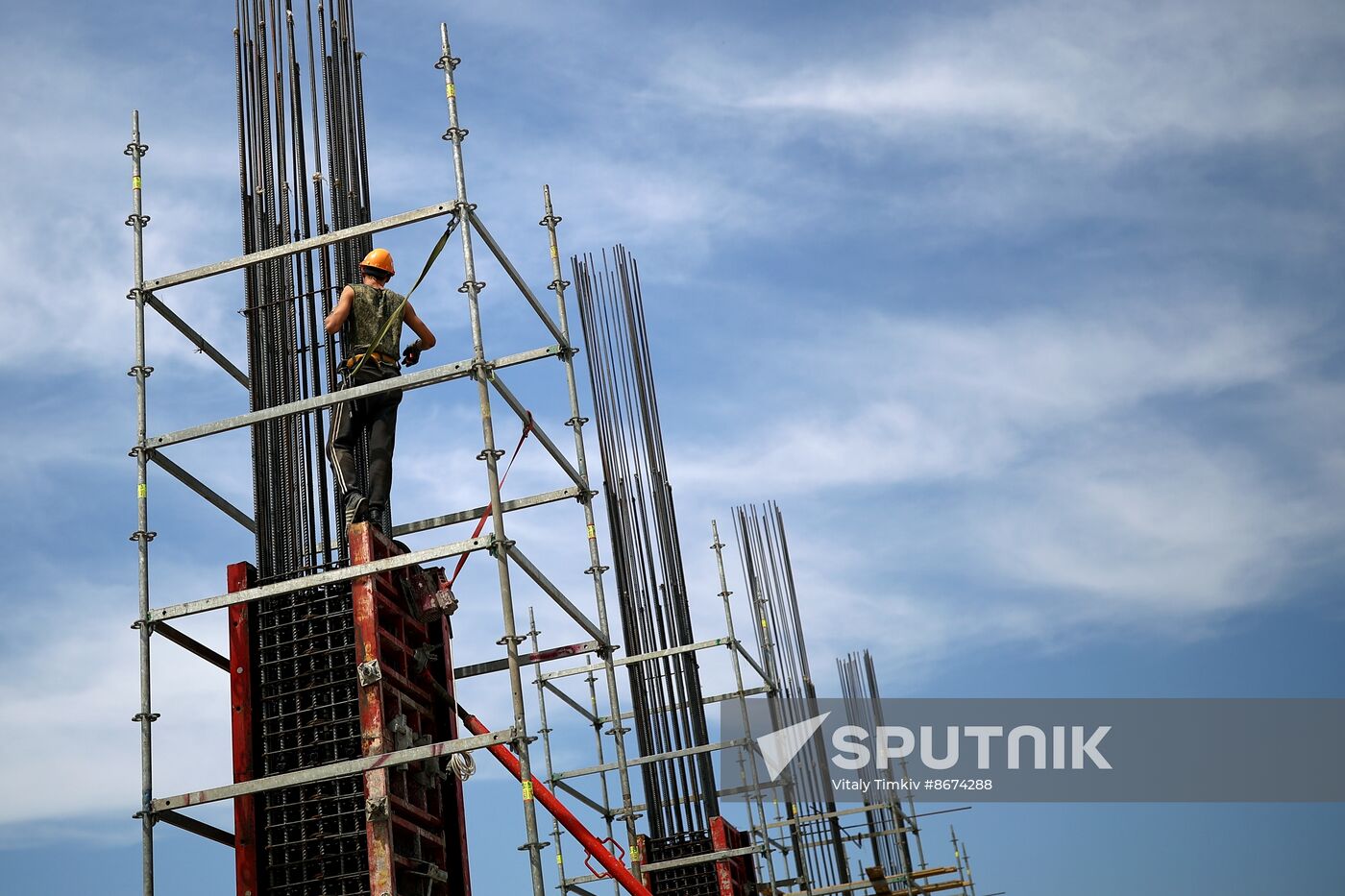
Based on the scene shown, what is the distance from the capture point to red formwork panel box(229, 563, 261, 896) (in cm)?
902

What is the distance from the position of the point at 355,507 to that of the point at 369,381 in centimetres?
92

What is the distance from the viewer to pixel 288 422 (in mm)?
10453

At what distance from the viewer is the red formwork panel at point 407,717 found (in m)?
8.79

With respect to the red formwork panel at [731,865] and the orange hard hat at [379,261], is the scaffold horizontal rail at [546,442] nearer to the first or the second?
the orange hard hat at [379,261]

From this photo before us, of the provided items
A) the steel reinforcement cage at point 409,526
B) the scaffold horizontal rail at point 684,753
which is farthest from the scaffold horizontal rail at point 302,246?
the scaffold horizontal rail at point 684,753

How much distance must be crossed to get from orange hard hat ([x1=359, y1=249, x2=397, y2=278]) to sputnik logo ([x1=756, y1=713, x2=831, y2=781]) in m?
8.99

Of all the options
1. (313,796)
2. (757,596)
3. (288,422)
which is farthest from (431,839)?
(757,596)

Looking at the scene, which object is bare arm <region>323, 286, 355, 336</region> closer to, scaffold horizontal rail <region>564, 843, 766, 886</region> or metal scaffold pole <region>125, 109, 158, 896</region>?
metal scaffold pole <region>125, 109, 158, 896</region>

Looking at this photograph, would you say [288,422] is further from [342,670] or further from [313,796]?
[313,796]

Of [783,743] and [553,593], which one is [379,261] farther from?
[783,743]

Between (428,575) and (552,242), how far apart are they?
4755 mm

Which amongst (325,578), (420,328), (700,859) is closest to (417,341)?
(420,328)

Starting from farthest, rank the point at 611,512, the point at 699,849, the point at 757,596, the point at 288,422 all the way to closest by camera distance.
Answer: the point at 757,596
the point at 611,512
the point at 699,849
the point at 288,422

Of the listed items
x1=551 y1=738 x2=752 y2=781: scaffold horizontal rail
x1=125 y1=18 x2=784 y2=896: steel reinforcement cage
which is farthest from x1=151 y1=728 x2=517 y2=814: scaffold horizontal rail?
x1=551 y1=738 x2=752 y2=781: scaffold horizontal rail
